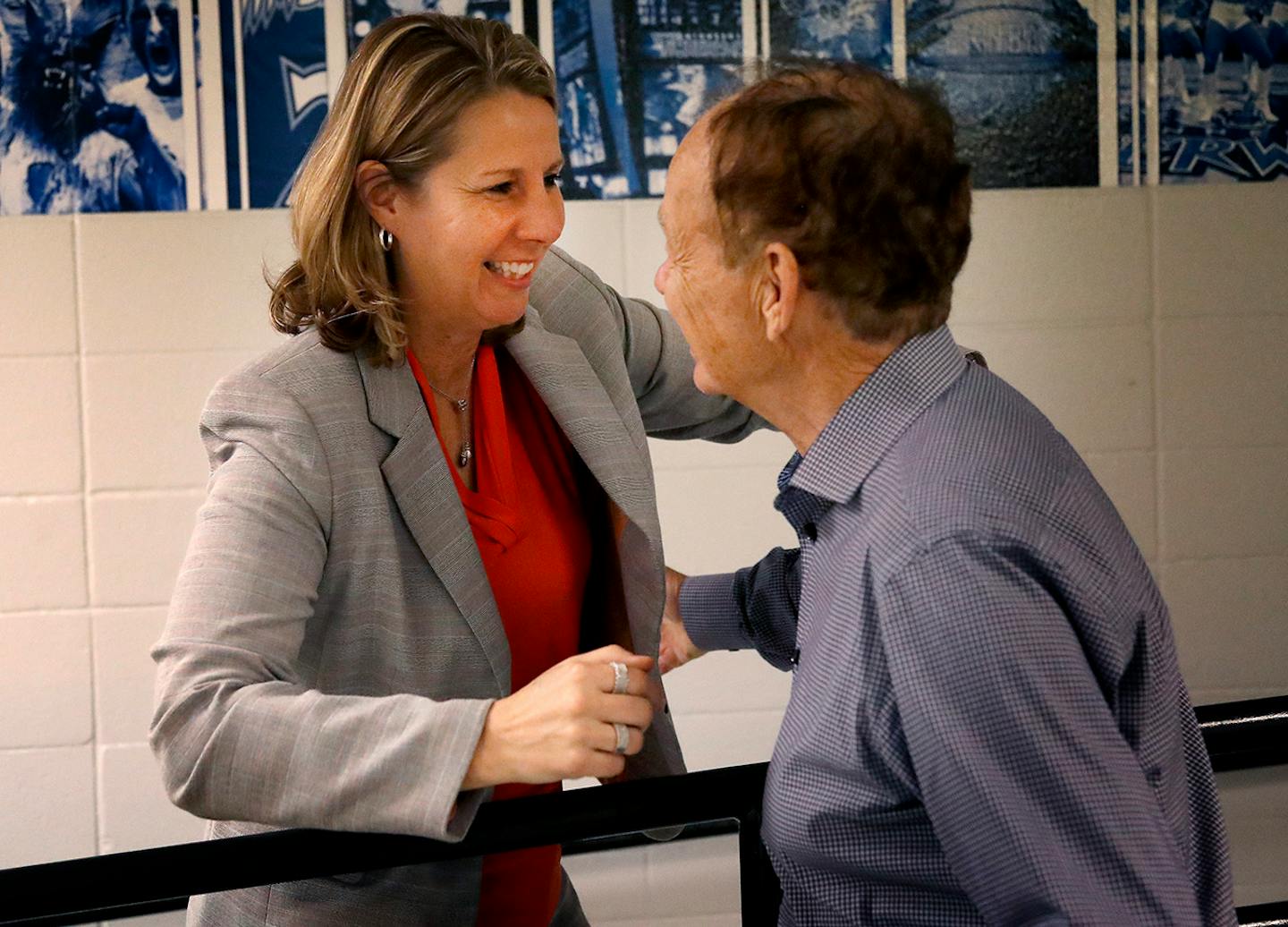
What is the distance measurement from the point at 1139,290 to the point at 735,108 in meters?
2.74

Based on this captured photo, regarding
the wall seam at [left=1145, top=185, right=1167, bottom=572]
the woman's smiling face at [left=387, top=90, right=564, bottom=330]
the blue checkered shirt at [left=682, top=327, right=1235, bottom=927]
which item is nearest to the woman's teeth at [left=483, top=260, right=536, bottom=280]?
the woman's smiling face at [left=387, top=90, right=564, bottom=330]

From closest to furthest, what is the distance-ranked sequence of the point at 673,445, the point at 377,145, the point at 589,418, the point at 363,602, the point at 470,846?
1. the point at 470,846
2. the point at 363,602
3. the point at 377,145
4. the point at 589,418
5. the point at 673,445

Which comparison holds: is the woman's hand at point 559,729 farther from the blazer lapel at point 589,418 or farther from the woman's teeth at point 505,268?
the woman's teeth at point 505,268

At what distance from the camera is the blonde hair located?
1.59 m

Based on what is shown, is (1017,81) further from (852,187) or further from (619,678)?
(619,678)

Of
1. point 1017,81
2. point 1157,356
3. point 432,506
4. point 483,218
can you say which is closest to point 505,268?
point 483,218

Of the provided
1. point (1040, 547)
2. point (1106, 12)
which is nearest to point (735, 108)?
point (1040, 547)

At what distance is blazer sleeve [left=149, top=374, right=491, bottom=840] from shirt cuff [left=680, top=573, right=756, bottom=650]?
1.65 feet

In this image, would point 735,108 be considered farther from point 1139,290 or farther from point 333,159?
→ point 1139,290

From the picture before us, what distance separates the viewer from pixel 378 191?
5.36ft

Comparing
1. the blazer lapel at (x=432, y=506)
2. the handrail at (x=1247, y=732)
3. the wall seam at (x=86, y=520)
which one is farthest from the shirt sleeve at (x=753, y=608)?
the wall seam at (x=86, y=520)

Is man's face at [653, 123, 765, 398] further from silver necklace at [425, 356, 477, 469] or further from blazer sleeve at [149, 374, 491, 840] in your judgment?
silver necklace at [425, 356, 477, 469]

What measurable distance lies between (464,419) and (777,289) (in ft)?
2.31

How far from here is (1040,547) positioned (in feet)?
3.16
